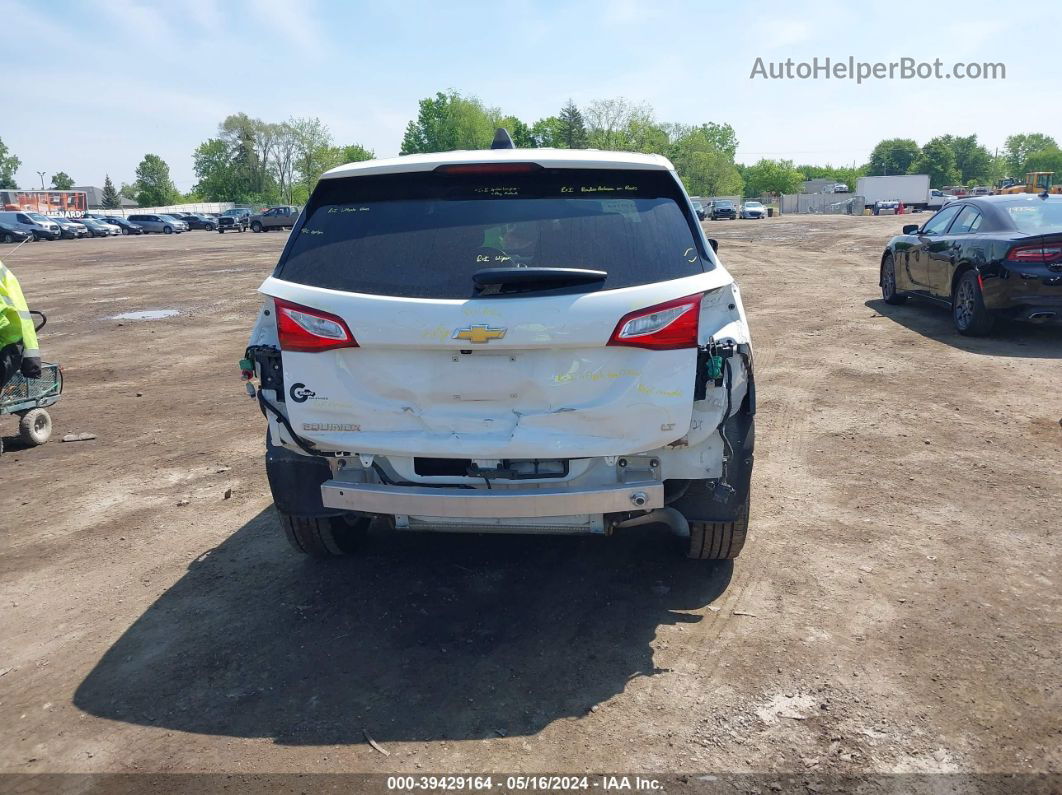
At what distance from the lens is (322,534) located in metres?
4.17

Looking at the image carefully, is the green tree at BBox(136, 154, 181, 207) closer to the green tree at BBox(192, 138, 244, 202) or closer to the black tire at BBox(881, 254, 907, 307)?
the green tree at BBox(192, 138, 244, 202)

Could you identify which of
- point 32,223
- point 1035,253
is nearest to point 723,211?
point 32,223

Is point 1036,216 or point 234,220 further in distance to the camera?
point 234,220

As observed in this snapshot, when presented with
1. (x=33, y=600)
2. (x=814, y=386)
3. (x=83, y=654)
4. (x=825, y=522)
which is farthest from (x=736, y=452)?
(x=814, y=386)

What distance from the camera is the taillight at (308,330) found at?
3.37 m

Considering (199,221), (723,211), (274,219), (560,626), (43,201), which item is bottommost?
(560,626)

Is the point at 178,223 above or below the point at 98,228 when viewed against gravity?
above

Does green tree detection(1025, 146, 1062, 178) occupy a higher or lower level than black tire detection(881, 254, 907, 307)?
higher

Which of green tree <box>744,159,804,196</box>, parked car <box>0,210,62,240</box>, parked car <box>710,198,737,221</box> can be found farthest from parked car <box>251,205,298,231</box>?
green tree <box>744,159,804,196</box>

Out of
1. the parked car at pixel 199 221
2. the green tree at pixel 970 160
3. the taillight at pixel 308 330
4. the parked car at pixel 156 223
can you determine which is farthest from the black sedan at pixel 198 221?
the green tree at pixel 970 160

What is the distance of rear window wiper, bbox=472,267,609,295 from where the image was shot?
3.26 metres

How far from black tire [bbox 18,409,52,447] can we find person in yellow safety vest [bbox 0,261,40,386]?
52 centimetres

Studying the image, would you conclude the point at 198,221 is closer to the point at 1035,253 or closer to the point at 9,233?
the point at 9,233

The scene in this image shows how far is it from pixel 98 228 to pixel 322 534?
6517cm
